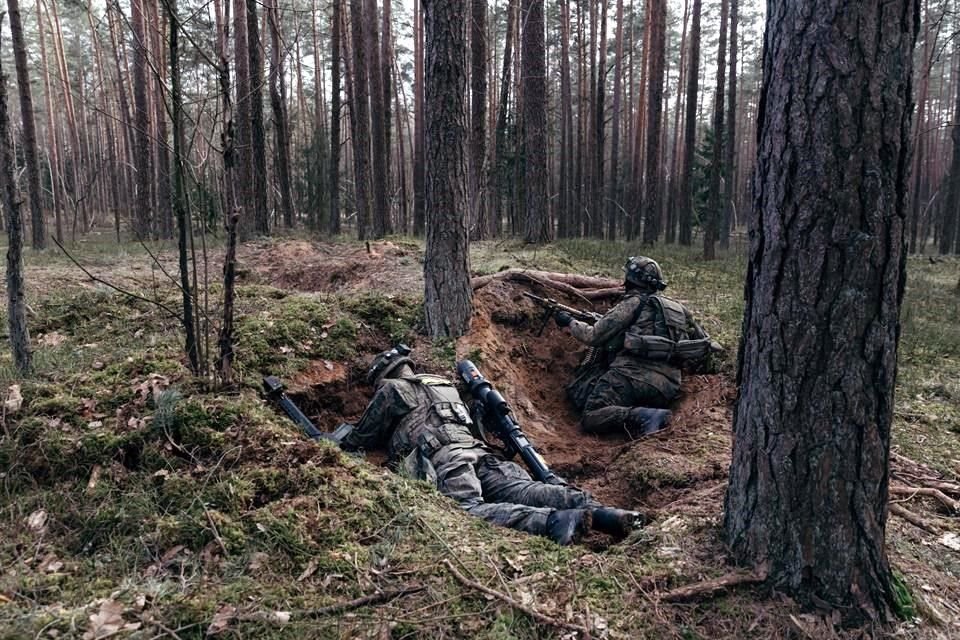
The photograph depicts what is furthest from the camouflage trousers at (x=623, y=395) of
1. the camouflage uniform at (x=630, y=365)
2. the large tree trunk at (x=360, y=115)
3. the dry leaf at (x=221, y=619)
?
the large tree trunk at (x=360, y=115)

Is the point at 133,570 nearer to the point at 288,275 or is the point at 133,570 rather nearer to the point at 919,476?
the point at 919,476

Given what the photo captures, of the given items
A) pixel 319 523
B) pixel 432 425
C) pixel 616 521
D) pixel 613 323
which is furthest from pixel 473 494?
pixel 613 323

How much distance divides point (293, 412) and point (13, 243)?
2.45 meters

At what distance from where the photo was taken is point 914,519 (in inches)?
122

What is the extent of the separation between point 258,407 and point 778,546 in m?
3.37

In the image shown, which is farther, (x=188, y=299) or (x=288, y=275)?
(x=288, y=275)

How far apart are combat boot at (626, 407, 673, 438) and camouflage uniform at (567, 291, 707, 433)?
99 mm

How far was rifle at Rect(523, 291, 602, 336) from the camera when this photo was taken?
712 cm

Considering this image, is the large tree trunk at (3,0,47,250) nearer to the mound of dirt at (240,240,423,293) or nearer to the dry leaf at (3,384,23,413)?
the mound of dirt at (240,240,423,293)

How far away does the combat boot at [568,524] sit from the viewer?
3381 mm

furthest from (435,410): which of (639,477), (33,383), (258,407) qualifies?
(33,383)

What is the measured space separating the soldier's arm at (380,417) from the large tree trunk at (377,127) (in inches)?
452

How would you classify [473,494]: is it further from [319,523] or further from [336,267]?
[336,267]

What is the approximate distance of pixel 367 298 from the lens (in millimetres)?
6941
